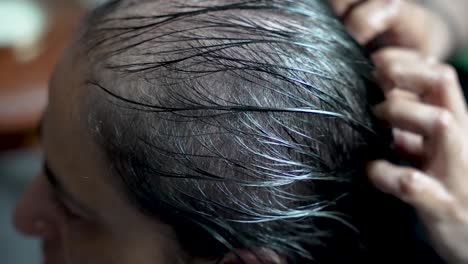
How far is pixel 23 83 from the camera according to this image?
1.21 m

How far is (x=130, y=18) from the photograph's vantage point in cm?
53

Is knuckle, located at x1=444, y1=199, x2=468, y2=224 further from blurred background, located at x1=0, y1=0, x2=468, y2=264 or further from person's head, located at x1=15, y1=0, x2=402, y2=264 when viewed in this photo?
blurred background, located at x1=0, y1=0, x2=468, y2=264

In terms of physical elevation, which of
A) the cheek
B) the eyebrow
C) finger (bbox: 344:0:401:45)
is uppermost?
finger (bbox: 344:0:401:45)

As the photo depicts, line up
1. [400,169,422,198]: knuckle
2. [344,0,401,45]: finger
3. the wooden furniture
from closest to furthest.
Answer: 1. [400,169,422,198]: knuckle
2. [344,0,401,45]: finger
3. the wooden furniture

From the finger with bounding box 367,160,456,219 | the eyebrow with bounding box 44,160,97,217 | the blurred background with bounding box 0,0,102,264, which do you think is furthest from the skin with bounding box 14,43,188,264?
the blurred background with bounding box 0,0,102,264

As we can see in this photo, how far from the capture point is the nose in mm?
604

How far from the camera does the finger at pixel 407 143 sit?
55 centimetres

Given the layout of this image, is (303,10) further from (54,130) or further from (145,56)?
(54,130)

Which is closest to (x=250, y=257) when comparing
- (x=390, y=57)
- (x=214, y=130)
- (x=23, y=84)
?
(x=214, y=130)

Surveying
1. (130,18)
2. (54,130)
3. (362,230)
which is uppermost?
(130,18)

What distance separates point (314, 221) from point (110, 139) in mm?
202

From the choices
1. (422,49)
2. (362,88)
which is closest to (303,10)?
(362,88)

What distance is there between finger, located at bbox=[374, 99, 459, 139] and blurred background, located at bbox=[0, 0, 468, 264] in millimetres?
844

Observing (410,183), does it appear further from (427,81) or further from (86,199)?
(86,199)
